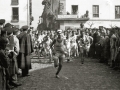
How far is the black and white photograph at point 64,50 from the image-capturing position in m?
9.40

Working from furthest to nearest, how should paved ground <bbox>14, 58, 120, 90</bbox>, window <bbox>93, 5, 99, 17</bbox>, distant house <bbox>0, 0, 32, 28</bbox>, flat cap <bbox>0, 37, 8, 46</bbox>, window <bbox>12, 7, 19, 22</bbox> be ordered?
window <bbox>93, 5, 99, 17</bbox>, window <bbox>12, 7, 19, 22</bbox>, distant house <bbox>0, 0, 32, 28</bbox>, paved ground <bbox>14, 58, 120, 90</bbox>, flat cap <bbox>0, 37, 8, 46</bbox>

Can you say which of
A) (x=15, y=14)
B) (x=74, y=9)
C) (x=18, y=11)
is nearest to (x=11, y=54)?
(x=18, y=11)

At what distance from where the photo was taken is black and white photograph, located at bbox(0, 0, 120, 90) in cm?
940

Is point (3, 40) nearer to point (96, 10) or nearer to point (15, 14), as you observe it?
point (15, 14)

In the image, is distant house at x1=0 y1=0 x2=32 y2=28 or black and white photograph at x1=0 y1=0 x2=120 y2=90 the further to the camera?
distant house at x1=0 y1=0 x2=32 y2=28

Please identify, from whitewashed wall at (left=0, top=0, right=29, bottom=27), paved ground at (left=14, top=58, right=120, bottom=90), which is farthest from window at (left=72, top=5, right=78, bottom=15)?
paved ground at (left=14, top=58, right=120, bottom=90)

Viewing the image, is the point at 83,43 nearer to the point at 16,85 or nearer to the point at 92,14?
the point at 16,85

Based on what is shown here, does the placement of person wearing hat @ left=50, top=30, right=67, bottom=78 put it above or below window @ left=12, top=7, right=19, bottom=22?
below

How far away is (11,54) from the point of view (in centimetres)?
938

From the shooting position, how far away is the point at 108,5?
4606 cm

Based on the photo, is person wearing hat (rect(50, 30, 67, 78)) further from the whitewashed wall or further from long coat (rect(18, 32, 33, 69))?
the whitewashed wall

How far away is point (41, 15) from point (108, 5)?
14.8 metres

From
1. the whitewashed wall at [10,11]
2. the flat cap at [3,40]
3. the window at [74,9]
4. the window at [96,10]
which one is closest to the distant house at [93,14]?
the window at [96,10]

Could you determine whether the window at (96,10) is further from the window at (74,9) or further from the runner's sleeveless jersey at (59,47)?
the runner's sleeveless jersey at (59,47)
